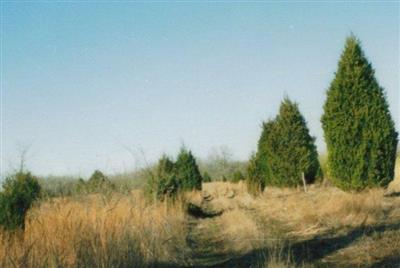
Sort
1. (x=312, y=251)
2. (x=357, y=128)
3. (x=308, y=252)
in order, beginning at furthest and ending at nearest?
(x=357, y=128) < (x=312, y=251) < (x=308, y=252)

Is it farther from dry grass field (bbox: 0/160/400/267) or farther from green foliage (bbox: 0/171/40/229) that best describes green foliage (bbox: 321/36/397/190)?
green foliage (bbox: 0/171/40/229)

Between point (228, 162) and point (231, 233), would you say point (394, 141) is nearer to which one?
point (231, 233)

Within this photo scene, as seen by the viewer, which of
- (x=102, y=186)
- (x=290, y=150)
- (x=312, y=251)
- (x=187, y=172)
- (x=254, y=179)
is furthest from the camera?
(x=187, y=172)

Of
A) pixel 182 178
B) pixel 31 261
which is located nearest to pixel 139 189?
pixel 31 261

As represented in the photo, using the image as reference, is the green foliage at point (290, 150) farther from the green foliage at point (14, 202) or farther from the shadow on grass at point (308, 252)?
the green foliage at point (14, 202)

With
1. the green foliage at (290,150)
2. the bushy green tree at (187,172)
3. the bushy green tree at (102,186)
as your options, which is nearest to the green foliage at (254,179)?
the green foliage at (290,150)

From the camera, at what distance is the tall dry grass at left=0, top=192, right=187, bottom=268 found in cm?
543

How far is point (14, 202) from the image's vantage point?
824 cm

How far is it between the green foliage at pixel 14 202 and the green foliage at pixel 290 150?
12679 millimetres

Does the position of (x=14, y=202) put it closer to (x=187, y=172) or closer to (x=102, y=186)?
(x=102, y=186)

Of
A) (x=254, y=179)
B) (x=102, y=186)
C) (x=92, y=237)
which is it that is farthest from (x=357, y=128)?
(x=92, y=237)

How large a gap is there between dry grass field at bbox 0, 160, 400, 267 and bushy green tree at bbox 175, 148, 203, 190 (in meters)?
13.0

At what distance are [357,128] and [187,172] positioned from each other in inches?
476

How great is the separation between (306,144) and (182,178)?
687 centimetres
